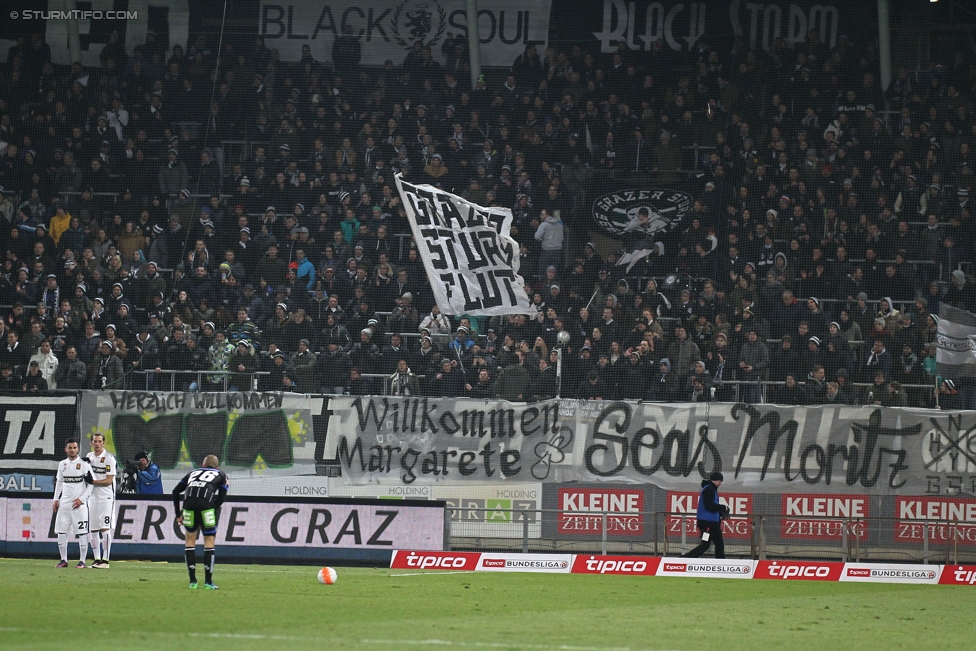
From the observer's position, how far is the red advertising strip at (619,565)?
18.4 metres

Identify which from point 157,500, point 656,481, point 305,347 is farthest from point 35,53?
point 656,481

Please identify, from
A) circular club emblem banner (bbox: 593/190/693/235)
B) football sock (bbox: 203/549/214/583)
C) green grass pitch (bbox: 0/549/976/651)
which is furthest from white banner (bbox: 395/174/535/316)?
football sock (bbox: 203/549/214/583)

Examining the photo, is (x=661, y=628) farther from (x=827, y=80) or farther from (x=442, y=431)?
(x=827, y=80)

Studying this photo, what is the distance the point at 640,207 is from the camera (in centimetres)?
2578

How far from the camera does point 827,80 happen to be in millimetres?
26125

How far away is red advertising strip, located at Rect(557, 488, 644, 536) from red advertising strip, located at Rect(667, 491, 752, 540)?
1.71ft

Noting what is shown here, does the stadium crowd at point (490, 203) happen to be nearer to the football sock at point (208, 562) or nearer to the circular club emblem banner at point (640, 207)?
the circular club emblem banner at point (640, 207)

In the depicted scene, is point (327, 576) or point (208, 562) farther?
point (327, 576)

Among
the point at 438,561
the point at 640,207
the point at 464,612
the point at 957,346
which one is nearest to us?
the point at 464,612

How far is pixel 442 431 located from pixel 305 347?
124 inches

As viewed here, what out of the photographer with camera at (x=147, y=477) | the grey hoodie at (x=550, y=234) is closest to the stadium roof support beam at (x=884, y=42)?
the grey hoodie at (x=550, y=234)

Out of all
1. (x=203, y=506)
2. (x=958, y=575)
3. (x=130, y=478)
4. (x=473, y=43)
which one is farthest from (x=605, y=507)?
(x=473, y=43)

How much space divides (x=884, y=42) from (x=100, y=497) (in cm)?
1785

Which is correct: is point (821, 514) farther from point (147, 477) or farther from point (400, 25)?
point (400, 25)
